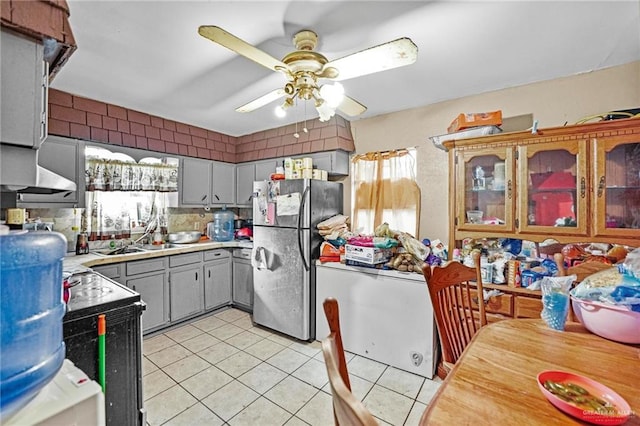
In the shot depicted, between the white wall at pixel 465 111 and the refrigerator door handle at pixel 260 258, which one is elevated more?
the white wall at pixel 465 111

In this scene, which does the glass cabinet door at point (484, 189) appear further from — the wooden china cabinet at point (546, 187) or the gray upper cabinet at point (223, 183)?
the gray upper cabinet at point (223, 183)

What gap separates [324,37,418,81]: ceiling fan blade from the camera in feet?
4.51

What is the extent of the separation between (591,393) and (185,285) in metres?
3.58

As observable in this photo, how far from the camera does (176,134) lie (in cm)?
372

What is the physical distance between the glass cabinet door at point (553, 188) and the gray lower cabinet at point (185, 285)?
3.48 metres

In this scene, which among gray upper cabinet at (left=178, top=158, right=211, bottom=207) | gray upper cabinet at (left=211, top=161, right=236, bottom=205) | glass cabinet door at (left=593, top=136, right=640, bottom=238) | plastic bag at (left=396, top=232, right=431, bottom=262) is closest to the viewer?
glass cabinet door at (left=593, top=136, right=640, bottom=238)

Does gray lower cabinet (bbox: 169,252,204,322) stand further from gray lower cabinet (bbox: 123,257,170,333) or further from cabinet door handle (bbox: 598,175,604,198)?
cabinet door handle (bbox: 598,175,604,198)

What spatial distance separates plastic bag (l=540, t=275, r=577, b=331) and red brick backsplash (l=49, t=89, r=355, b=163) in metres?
2.50

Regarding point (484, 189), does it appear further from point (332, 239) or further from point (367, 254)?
point (332, 239)

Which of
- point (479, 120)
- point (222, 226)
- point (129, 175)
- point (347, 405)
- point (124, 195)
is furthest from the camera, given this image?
point (222, 226)

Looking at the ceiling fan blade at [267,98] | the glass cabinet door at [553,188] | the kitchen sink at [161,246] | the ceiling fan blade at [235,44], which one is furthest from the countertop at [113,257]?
the glass cabinet door at [553,188]

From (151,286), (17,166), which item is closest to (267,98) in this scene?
(17,166)

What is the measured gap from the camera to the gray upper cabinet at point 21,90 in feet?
3.00

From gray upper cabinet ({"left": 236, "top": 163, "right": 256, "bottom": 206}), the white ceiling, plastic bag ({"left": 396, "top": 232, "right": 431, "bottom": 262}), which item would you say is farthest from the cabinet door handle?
gray upper cabinet ({"left": 236, "top": 163, "right": 256, "bottom": 206})
